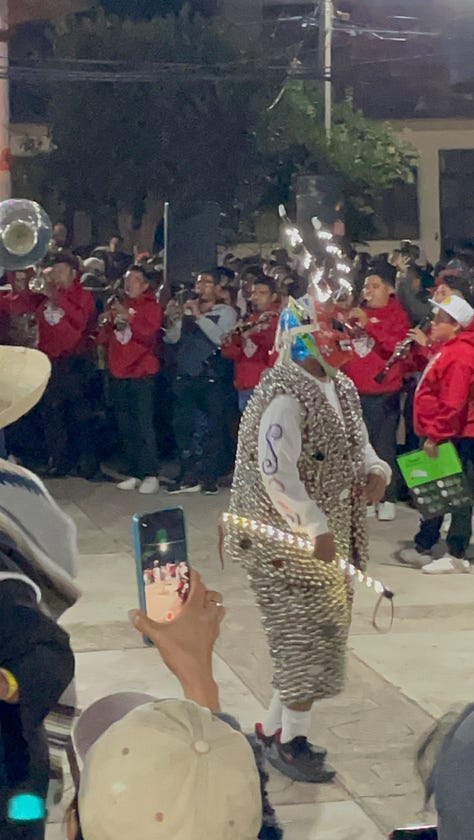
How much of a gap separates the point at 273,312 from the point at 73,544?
766 cm

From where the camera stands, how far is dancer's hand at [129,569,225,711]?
2.84m

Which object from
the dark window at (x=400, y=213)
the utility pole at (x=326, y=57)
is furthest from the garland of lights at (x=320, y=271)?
the dark window at (x=400, y=213)

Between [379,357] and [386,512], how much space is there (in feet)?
3.70

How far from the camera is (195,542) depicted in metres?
9.03

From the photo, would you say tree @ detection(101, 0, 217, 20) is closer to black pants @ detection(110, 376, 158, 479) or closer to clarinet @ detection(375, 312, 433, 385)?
black pants @ detection(110, 376, 158, 479)

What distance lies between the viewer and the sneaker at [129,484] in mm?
11062

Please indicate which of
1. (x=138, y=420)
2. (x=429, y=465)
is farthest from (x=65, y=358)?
(x=429, y=465)

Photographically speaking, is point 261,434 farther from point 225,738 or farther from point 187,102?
point 187,102

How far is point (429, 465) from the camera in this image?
27.7ft

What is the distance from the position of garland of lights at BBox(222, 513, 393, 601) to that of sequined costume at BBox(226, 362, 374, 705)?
0.02m

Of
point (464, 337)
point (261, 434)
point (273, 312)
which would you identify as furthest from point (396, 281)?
point (261, 434)

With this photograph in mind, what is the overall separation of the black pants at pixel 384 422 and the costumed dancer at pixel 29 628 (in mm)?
6921

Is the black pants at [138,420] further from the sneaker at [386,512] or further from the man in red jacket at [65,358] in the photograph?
the sneaker at [386,512]

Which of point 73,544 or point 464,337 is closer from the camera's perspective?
point 73,544
